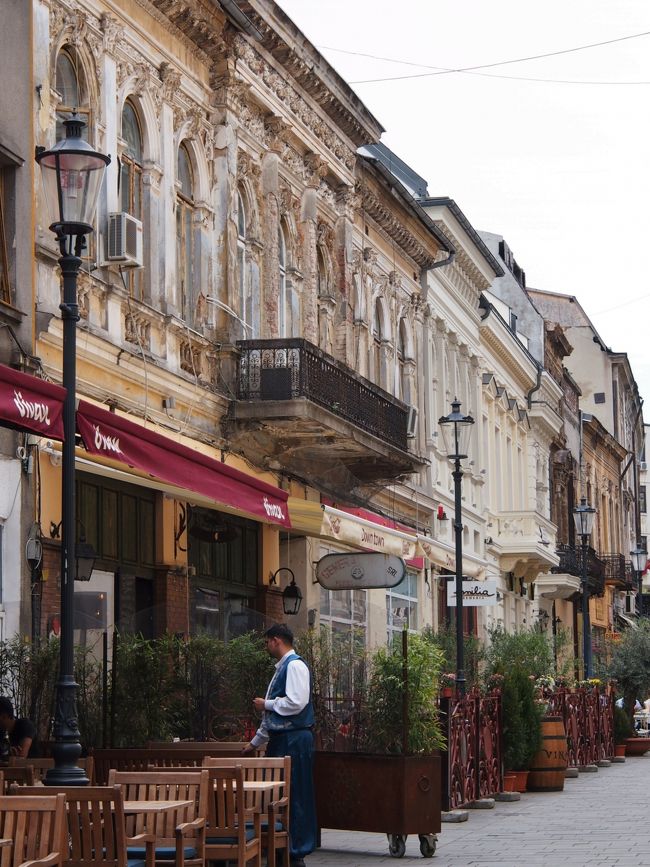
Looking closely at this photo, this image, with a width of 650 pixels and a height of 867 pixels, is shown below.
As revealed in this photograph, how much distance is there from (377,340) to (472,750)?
13.4 m

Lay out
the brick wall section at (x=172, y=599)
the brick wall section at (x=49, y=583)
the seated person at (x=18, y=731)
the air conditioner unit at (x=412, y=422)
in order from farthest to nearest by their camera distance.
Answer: the air conditioner unit at (x=412, y=422)
the brick wall section at (x=172, y=599)
the brick wall section at (x=49, y=583)
the seated person at (x=18, y=731)

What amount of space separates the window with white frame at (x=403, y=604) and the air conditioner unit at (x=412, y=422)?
9.10ft

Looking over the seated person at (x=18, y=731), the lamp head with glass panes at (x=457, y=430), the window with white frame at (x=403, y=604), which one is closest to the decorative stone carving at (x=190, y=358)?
the lamp head with glass panes at (x=457, y=430)

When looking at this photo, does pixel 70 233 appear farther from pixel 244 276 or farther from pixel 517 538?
pixel 517 538

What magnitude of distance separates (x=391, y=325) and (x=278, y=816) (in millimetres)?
20476

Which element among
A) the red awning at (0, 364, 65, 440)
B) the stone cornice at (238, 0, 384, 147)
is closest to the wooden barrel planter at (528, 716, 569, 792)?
the stone cornice at (238, 0, 384, 147)

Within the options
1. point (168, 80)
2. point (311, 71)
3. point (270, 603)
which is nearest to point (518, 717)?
point (270, 603)

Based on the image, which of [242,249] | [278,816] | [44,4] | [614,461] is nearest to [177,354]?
[242,249]

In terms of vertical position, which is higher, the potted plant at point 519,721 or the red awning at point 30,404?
the red awning at point 30,404

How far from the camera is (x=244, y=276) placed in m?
23.6

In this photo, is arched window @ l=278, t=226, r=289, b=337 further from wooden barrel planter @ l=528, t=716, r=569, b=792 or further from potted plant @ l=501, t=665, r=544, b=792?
wooden barrel planter @ l=528, t=716, r=569, b=792

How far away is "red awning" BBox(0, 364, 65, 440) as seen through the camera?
11250 mm

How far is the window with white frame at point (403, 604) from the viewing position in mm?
31516

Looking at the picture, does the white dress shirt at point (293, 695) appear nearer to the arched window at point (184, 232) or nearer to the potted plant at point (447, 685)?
the potted plant at point (447, 685)
